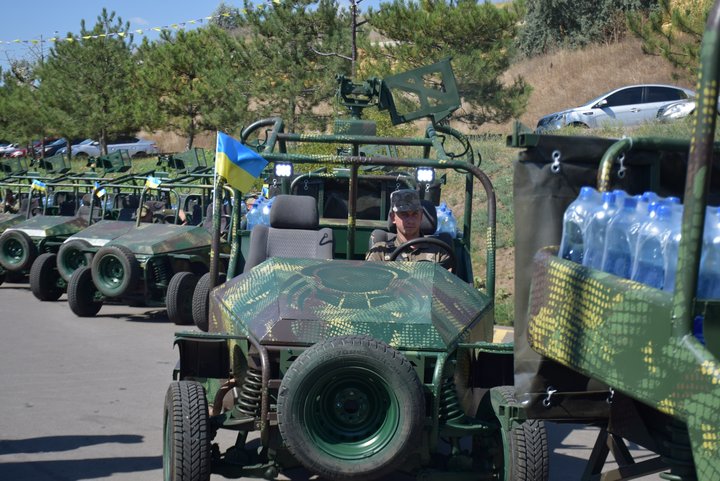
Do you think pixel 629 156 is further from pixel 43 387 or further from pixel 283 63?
pixel 283 63

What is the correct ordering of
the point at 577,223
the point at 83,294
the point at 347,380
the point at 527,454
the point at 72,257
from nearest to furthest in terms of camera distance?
the point at 577,223, the point at 347,380, the point at 527,454, the point at 83,294, the point at 72,257

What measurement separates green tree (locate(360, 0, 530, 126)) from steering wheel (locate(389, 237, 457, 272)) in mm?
17343

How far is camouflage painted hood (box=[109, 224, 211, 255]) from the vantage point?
12.8 meters

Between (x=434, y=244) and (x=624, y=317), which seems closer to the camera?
(x=624, y=317)

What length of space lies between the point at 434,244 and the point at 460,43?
18691mm

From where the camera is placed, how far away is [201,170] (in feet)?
59.7

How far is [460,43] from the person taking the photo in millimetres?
24578

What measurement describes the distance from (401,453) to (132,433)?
9.72 ft

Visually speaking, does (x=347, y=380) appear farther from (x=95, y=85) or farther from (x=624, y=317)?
(x=95, y=85)

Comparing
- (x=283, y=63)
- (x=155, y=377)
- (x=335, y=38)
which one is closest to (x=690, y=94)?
(x=335, y=38)

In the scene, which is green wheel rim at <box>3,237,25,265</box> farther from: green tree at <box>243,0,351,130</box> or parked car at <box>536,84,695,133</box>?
green tree at <box>243,0,351,130</box>

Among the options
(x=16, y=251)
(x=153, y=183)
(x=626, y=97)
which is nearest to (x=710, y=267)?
(x=153, y=183)

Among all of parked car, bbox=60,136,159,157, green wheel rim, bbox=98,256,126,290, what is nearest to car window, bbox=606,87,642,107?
green wheel rim, bbox=98,256,126,290

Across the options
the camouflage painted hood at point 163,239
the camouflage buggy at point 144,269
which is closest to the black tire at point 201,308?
the camouflage buggy at point 144,269
